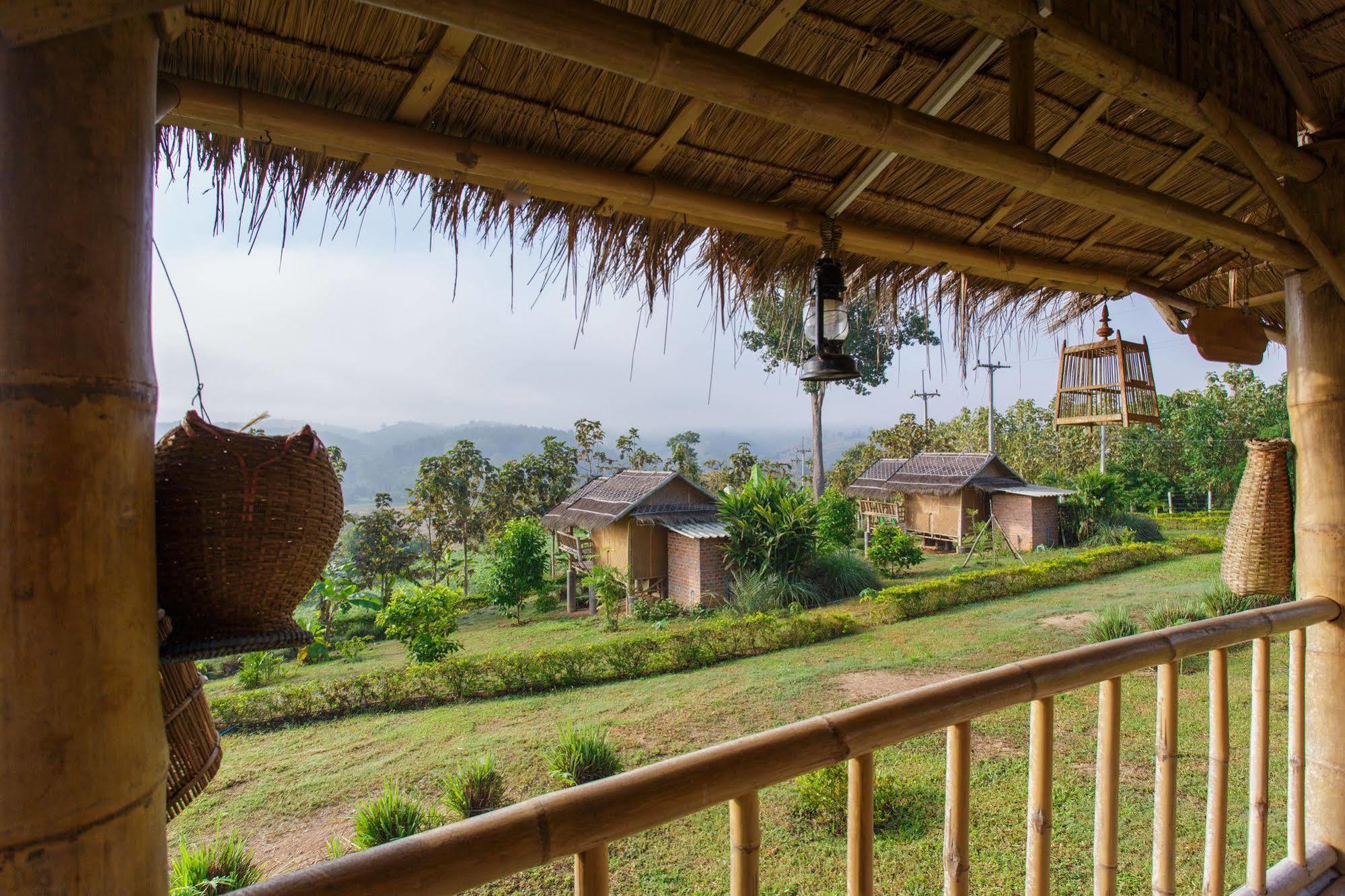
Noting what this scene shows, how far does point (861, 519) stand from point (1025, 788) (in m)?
12.3

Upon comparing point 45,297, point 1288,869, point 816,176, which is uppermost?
point 816,176

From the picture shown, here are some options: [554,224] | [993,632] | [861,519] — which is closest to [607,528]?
[993,632]

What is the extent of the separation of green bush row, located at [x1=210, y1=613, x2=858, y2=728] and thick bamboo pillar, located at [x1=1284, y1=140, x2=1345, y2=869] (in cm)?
569

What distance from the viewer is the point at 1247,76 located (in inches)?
76.8

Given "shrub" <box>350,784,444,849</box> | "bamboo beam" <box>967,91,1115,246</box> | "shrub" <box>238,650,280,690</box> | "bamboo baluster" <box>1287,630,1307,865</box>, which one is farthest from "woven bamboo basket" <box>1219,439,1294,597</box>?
"shrub" <box>238,650,280,690</box>

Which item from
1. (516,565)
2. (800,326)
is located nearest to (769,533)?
(516,565)

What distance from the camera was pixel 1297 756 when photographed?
185 cm

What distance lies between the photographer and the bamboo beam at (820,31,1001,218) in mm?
1636

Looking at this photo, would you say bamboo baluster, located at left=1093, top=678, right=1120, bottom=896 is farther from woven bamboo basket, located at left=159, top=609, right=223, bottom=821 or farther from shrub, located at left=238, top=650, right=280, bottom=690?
shrub, located at left=238, top=650, right=280, bottom=690

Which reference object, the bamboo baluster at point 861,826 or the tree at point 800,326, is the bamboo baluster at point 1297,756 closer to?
the tree at point 800,326

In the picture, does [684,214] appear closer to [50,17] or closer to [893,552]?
[50,17]

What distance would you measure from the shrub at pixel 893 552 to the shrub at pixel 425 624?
6.73 meters

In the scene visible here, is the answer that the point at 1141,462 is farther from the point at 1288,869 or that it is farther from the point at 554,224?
the point at 554,224

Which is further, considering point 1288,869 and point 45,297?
point 1288,869
